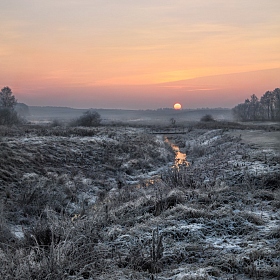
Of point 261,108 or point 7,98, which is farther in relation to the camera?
point 261,108

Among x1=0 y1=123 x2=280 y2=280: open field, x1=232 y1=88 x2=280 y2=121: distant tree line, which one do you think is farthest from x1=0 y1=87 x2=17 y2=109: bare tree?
x1=232 y1=88 x2=280 y2=121: distant tree line

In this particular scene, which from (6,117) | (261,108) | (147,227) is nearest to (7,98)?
(6,117)

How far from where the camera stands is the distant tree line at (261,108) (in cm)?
10173

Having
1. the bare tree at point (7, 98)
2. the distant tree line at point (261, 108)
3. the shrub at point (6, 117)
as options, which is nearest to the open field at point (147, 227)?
the shrub at point (6, 117)

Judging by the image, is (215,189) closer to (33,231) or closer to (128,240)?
(128,240)

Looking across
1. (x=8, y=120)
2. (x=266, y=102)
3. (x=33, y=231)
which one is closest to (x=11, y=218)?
(x=33, y=231)

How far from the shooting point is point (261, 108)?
365 ft

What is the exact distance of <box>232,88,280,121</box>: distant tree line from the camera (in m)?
102

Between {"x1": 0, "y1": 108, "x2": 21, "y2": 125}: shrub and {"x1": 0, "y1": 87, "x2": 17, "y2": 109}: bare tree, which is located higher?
{"x1": 0, "y1": 87, "x2": 17, "y2": 109}: bare tree

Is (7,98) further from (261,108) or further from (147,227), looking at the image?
(261,108)

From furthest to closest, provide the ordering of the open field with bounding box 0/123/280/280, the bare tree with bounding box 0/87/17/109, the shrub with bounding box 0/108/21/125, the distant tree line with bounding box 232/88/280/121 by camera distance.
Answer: the distant tree line with bounding box 232/88/280/121 → the bare tree with bounding box 0/87/17/109 → the shrub with bounding box 0/108/21/125 → the open field with bounding box 0/123/280/280

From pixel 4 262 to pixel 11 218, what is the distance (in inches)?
223

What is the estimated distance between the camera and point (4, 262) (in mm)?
5051

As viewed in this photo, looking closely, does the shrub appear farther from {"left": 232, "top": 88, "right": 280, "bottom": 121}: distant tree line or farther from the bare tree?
{"left": 232, "top": 88, "right": 280, "bottom": 121}: distant tree line
